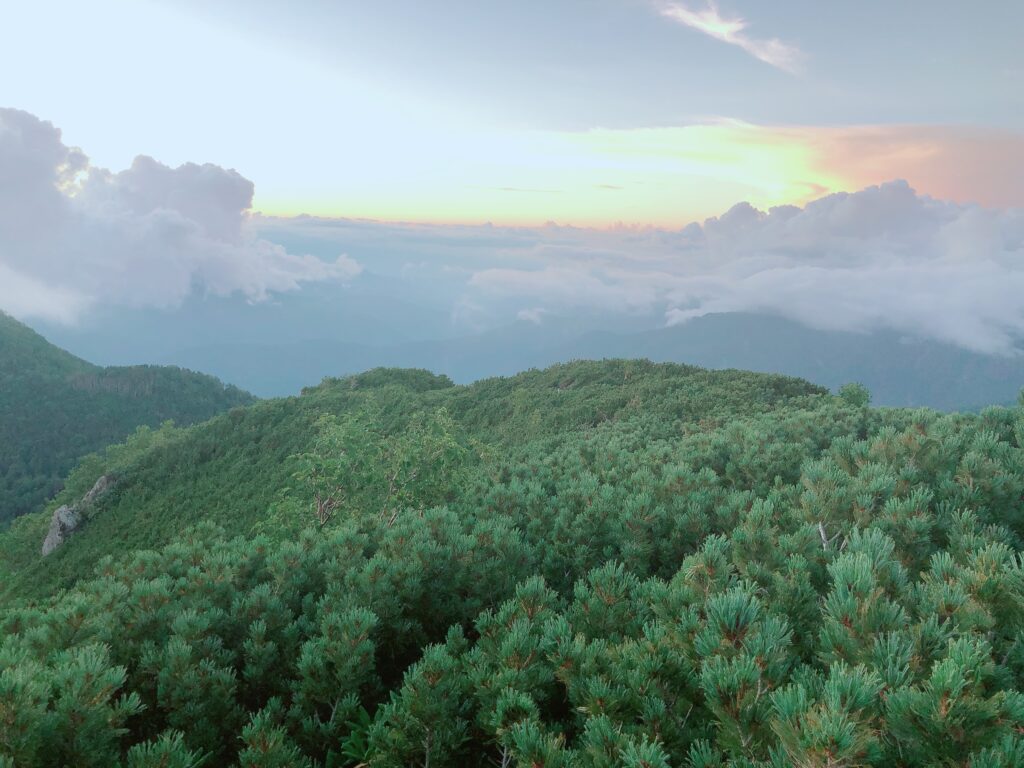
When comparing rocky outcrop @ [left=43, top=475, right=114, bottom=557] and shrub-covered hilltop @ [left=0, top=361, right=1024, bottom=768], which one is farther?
rocky outcrop @ [left=43, top=475, right=114, bottom=557]

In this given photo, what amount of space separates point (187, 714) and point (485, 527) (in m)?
3.21

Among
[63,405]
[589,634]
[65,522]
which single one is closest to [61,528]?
[65,522]

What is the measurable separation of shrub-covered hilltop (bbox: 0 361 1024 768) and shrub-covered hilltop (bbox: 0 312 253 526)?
130 meters

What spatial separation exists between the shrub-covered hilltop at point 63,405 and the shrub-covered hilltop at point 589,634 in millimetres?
130003

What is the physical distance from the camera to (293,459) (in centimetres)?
4681

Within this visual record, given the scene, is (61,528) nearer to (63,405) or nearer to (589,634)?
(589,634)

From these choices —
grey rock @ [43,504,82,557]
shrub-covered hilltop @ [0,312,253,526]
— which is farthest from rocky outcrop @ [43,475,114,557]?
shrub-covered hilltop @ [0,312,253,526]

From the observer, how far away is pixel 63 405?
13475cm

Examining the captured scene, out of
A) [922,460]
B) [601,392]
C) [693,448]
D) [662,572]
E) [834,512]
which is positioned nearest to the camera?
[834,512]

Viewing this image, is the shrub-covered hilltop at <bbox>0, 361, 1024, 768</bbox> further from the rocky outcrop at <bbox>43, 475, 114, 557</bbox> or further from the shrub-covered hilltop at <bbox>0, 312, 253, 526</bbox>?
the shrub-covered hilltop at <bbox>0, 312, 253, 526</bbox>

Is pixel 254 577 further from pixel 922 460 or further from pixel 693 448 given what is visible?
pixel 693 448

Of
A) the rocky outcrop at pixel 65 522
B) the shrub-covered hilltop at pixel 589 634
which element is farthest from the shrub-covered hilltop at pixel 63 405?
the shrub-covered hilltop at pixel 589 634

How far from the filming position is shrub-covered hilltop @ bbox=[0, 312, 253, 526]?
112m

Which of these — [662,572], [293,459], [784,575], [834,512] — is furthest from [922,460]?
[293,459]
